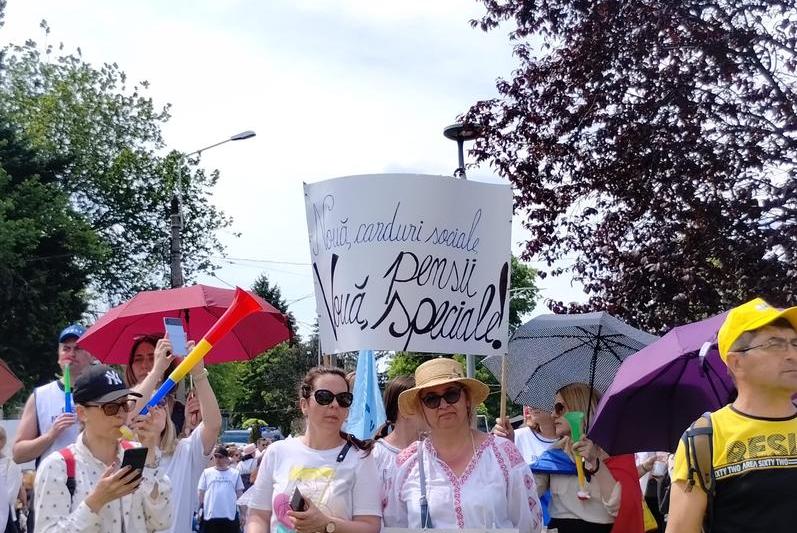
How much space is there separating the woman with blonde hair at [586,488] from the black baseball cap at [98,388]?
274 centimetres

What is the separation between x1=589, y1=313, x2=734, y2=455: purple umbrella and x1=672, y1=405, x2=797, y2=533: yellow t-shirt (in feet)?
6.41

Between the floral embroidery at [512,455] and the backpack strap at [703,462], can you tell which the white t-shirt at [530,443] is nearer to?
the floral embroidery at [512,455]

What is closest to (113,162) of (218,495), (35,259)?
(35,259)

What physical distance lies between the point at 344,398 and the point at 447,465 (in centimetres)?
57

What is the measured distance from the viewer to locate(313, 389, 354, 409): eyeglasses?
179 inches

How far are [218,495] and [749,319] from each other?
14.7 meters

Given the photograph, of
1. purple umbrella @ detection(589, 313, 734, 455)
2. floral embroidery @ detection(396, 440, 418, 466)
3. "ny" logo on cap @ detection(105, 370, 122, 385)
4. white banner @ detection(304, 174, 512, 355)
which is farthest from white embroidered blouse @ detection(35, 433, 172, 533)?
purple umbrella @ detection(589, 313, 734, 455)

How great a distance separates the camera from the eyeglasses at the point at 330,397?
4559 mm

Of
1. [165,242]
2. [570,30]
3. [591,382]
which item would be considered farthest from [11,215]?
[591,382]

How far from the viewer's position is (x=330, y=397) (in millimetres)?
4570

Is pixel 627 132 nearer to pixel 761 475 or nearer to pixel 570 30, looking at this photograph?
pixel 570 30

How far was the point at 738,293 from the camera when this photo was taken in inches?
383

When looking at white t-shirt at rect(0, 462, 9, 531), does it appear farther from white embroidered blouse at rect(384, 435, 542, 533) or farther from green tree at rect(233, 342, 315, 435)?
green tree at rect(233, 342, 315, 435)

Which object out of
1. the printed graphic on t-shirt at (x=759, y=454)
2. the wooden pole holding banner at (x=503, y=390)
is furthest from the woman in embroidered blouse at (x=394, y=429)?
the printed graphic on t-shirt at (x=759, y=454)
